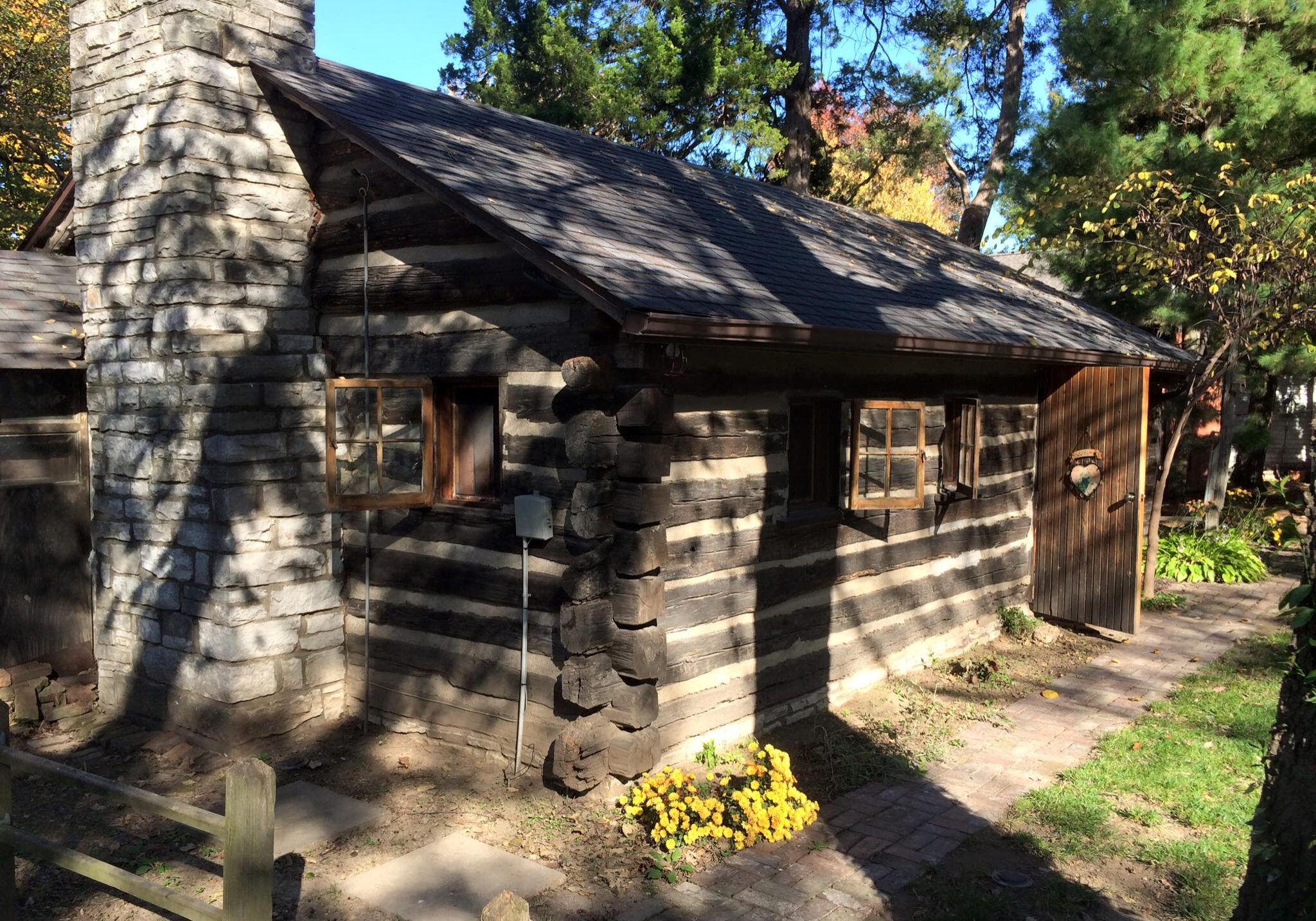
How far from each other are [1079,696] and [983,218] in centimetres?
1595

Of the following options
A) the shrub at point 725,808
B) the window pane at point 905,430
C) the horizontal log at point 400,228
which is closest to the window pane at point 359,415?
the horizontal log at point 400,228

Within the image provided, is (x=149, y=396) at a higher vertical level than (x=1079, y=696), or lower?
higher

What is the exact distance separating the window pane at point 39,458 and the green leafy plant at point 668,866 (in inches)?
215

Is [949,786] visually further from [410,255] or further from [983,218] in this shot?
[983,218]

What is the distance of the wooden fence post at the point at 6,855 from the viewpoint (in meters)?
4.07

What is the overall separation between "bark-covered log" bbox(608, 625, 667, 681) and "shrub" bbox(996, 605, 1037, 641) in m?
5.33

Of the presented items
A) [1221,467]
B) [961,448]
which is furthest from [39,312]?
[1221,467]

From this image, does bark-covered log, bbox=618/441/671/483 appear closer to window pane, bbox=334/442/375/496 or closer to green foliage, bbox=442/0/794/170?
window pane, bbox=334/442/375/496

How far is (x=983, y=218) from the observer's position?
2205cm

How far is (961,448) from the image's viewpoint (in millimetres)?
9195

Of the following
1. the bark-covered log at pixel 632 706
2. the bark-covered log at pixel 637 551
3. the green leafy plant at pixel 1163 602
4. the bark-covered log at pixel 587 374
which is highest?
the bark-covered log at pixel 587 374

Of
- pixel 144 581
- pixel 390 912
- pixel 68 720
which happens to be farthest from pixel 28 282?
pixel 390 912

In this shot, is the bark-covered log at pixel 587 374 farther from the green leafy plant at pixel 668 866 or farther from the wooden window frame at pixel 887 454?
the green leafy plant at pixel 668 866

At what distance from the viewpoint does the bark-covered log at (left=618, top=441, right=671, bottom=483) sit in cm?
582
